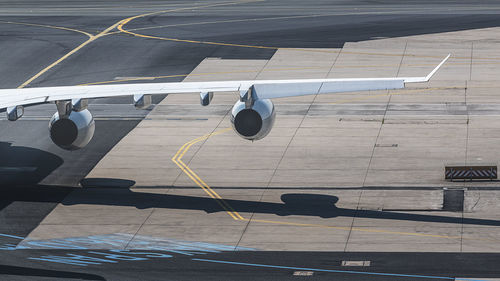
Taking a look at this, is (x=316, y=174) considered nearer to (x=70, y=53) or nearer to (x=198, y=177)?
(x=198, y=177)

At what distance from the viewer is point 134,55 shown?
7319cm

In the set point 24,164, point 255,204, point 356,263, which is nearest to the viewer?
point 356,263

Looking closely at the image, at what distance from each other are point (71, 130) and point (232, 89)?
314 inches

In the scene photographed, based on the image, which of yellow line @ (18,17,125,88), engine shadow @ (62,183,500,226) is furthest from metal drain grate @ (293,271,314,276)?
yellow line @ (18,17,125,88)

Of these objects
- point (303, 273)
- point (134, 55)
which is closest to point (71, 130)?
point (303, 273)

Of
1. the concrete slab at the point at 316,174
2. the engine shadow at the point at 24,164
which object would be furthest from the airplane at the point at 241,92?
the engine shadow at the point at 24,164

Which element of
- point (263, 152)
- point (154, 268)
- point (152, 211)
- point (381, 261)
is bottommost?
point (154, 268)

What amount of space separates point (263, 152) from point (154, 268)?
15.4 metres

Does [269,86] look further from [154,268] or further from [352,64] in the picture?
[352,64]

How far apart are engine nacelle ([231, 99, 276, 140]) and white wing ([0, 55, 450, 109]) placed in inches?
34.5

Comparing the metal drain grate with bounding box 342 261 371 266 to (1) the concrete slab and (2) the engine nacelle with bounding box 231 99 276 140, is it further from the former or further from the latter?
(2) the engine nacelle with bounding box 231 99 276 140

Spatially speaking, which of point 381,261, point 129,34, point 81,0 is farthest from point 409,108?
point 81,0

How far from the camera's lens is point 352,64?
6744cm

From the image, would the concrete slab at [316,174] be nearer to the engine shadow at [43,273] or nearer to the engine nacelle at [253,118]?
the engine nacelle at [253,118]
